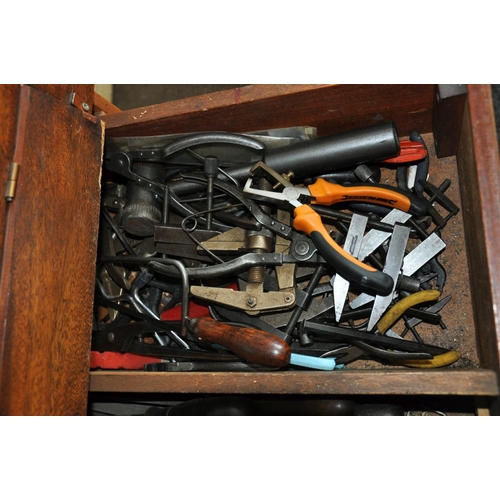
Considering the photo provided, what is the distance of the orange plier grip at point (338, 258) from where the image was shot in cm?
92

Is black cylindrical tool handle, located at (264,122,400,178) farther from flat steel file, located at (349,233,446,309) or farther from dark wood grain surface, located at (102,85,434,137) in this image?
flat steel file, located at (349,233,446,309)

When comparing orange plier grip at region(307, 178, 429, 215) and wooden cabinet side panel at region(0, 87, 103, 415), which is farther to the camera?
orange plier grip at region(307, 178, 429, 215)

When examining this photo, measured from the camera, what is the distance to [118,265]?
3.88 ft

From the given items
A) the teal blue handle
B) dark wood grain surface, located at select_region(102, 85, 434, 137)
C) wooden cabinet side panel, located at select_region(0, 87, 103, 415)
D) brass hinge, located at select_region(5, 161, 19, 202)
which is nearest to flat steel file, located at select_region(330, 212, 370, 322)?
the teal blue handle

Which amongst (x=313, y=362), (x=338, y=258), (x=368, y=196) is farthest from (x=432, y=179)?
(x=313, y=362)

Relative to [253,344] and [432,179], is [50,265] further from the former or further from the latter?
[432,179]

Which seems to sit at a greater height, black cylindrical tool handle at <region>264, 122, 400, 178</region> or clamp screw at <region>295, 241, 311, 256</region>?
black cylindrical tool handle at <region>264, 122, 400, 178</region>

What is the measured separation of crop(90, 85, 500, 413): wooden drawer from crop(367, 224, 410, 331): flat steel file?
10cm

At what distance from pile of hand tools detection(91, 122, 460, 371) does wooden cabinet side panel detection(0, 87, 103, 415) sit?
0.16m

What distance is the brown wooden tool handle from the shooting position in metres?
0.84

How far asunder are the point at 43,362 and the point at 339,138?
2.15ft

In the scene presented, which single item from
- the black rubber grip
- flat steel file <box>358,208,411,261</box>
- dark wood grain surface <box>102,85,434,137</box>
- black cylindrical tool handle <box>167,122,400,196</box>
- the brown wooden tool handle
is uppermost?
dark wood grain surface <box>102,85,434,137</box>

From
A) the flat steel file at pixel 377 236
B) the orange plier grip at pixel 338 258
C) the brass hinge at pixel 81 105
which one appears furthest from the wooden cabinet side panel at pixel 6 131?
the flat steel file at pixel 377 236

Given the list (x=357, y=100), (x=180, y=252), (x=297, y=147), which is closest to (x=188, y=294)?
(x=180, y=252)
